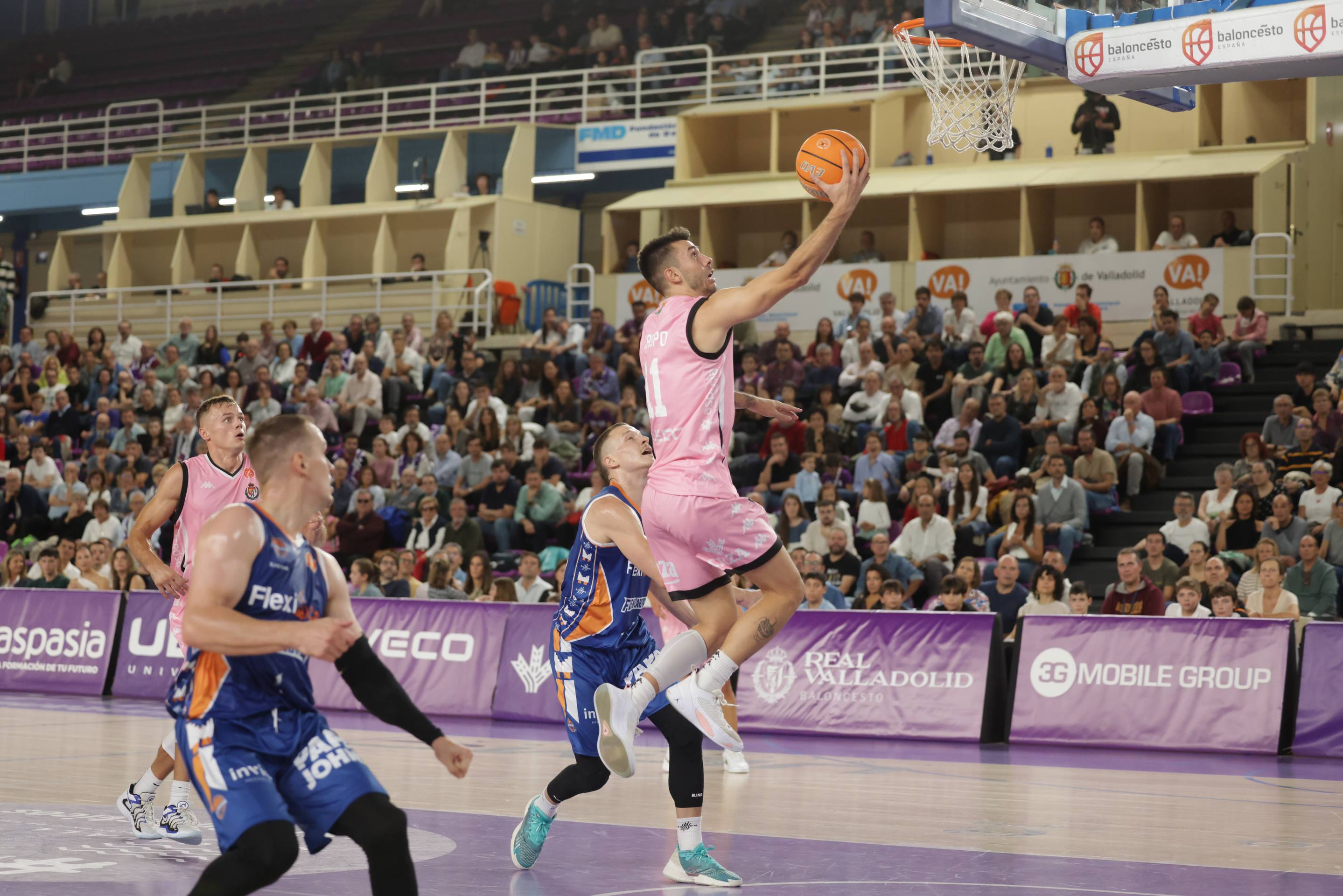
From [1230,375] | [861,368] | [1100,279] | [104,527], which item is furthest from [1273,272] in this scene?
[104,527]

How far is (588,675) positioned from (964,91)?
610 cm

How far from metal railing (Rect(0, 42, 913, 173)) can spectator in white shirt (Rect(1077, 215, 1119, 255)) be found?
472 centimetres

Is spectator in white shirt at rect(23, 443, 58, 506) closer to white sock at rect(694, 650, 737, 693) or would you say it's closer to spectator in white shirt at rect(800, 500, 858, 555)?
spectator in white shirt at rect(800, 500, 858, 555)

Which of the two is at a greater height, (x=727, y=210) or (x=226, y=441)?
(x=727, y=210)

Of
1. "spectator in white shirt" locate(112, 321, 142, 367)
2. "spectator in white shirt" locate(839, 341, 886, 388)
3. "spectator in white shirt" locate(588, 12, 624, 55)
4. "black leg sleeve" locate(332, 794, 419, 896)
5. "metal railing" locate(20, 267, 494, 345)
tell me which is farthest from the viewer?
"spectator in white shirt" locate(588, 12, 624, 55)

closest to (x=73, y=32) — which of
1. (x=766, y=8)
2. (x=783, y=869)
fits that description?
(x=766, y=8)

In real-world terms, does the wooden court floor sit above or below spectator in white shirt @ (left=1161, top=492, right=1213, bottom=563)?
below

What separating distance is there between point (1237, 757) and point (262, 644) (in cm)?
956

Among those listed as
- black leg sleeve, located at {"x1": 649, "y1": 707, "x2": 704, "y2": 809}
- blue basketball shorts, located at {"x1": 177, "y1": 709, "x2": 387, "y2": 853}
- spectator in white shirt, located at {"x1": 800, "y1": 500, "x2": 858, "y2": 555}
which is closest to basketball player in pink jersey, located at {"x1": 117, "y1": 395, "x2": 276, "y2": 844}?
black leg sleeve, located at {"x1": 649, "y1": 707, "x2": 704, "y2": 809}

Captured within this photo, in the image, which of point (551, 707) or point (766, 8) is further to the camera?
point (766, 8)

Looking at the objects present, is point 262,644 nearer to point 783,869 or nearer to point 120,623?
point 783,869

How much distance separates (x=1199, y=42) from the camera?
9.59 m

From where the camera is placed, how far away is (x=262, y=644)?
4184 mm

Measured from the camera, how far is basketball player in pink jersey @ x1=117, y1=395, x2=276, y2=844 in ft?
24.7
